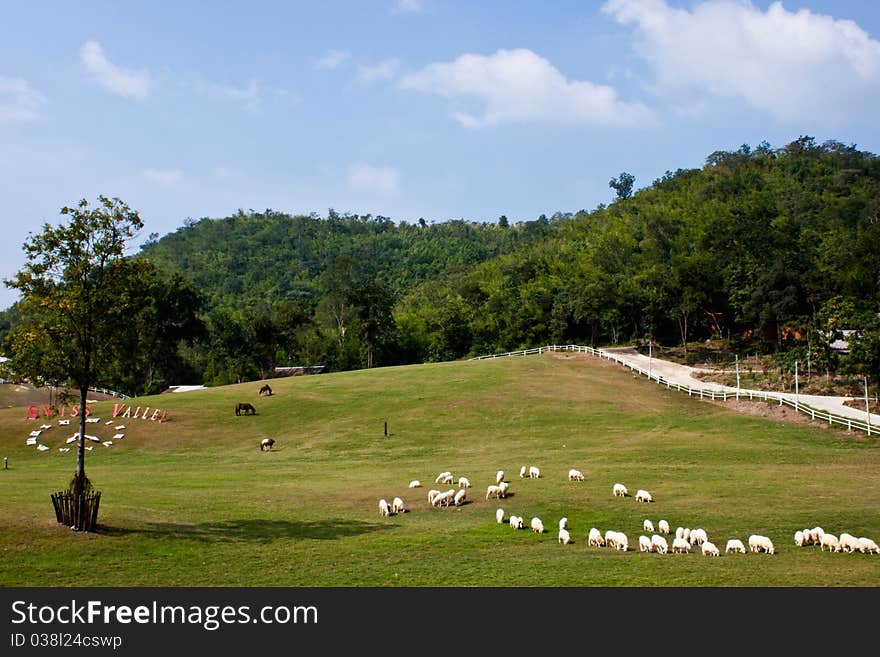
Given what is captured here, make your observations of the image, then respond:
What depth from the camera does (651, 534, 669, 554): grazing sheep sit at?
74.7ft

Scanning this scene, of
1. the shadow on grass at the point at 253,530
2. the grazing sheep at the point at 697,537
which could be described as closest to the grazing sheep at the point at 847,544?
the grazing sheep at the point at 697,537

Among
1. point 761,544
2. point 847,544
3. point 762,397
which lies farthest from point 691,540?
point 762,397

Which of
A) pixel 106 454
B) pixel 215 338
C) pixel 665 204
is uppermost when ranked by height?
pixel 665 204

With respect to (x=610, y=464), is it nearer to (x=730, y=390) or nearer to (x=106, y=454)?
(x=730, y=390)

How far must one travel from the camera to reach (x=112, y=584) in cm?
→ 1864

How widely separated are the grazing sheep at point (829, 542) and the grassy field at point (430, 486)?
53 cm

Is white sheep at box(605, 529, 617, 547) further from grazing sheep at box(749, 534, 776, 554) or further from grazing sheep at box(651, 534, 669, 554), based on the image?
grazing sheep at box(749, 534, 776, 554)

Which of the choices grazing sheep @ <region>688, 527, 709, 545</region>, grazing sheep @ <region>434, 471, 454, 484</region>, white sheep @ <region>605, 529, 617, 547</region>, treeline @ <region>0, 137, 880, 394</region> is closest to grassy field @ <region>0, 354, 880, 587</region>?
white sheep @ <region>605, 529, 617, 547</region>

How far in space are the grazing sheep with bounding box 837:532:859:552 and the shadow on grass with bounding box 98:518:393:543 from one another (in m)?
13.9

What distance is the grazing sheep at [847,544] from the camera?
2253 centimetres
